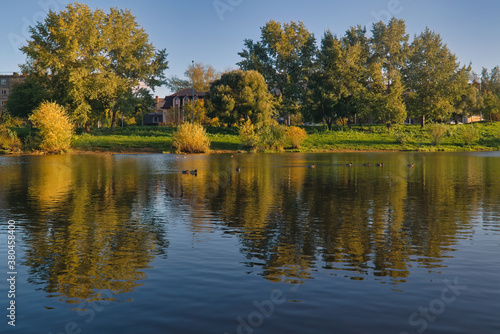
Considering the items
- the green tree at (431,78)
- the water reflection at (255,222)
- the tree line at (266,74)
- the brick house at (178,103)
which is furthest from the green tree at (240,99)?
the water reflection at (255,222)

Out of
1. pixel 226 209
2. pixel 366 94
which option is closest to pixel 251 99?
pixel 366 94

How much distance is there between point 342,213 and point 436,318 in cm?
1155

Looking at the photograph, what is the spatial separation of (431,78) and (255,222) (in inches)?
3810

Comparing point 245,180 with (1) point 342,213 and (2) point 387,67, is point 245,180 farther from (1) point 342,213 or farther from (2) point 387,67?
(2) point 387,67

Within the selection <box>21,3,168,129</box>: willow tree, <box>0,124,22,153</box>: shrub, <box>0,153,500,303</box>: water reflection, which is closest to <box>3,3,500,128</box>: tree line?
<box>21,3,168,129</box>: willow tree

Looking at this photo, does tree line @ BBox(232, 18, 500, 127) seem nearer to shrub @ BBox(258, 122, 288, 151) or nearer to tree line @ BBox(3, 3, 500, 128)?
tree line @ BBox(3, 3, 500, 128)

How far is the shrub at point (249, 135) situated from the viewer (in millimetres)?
80625

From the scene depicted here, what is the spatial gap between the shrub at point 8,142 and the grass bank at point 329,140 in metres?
8.82

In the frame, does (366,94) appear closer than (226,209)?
No

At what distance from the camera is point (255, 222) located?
17.9 meters

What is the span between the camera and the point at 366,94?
97812 millimetres

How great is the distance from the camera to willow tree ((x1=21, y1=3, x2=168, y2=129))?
84250mm

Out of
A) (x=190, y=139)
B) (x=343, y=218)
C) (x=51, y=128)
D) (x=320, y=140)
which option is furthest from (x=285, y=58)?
(x=343, y=218)

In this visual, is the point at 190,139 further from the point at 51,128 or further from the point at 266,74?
the point at 266,74
